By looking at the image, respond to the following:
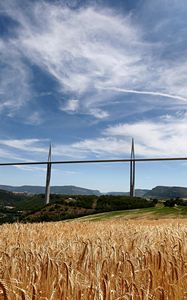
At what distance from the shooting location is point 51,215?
39031 mm

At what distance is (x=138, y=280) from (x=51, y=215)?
118ft

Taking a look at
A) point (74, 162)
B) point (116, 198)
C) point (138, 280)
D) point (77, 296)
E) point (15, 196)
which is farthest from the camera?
point (15, 196)

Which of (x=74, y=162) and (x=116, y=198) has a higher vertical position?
(x=74, y=162)

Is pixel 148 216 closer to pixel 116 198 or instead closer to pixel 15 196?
pixel 116 198

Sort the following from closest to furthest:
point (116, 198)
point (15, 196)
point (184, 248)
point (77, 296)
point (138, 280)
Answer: point (77, 296)
point (138, 280)
point (184, 248)
point (116, 198)
point (15, 196)

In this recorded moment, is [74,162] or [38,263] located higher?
[74,162]

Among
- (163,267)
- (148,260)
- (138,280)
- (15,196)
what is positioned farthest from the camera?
(15,196)

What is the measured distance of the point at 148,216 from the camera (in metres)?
24.3

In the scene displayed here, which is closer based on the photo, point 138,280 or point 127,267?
point 138,280

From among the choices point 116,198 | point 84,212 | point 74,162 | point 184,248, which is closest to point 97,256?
point 184,248

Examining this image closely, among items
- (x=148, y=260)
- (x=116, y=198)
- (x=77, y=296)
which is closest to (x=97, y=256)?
(x=148, y=260)

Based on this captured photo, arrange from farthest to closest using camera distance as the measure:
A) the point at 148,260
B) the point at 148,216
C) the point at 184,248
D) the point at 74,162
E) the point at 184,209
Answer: the point at 74,162 < the point at 184,209 < the point at 148,216 < the point at 184,248 < the point at 148,260

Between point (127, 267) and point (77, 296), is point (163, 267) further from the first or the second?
point (77, 296)

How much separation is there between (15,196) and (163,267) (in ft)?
458
